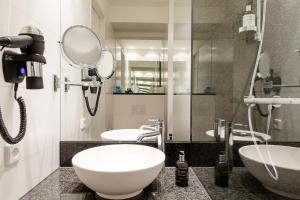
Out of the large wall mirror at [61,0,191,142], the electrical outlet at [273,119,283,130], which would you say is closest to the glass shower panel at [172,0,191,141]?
the large wall mirror at [61,0,191,142]

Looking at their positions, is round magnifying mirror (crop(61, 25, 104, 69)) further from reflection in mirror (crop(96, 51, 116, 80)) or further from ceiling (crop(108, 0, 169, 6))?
ceiling (crop(108, 0, 169, 6))

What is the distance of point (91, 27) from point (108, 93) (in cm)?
43

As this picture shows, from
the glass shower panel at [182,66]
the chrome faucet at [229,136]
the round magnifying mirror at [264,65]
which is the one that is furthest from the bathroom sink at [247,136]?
the glass shower panel at [182,66]

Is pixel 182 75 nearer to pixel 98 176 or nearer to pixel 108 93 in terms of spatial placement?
pixel 108 93

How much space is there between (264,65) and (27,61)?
2.62 ft

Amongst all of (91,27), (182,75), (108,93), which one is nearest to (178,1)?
(182,75)

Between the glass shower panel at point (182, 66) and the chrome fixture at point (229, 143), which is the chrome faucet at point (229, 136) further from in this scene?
the glass shower panel at point (182, 66)

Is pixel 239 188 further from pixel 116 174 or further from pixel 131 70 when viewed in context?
pixel 131 70

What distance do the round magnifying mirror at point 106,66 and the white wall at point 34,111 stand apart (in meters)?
0.25

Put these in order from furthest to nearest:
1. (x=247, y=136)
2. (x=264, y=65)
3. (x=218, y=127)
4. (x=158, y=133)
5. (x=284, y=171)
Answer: (x=158, y=133) → (x=218, y=127) → (x=247, y=136) → (x=264, y=65) → (x=284, y=171)

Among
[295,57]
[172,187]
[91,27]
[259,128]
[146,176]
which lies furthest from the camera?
[91,27]

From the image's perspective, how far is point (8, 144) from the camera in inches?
Answer: 30.3

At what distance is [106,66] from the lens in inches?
53.2

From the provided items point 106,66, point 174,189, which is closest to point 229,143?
point 174,189
